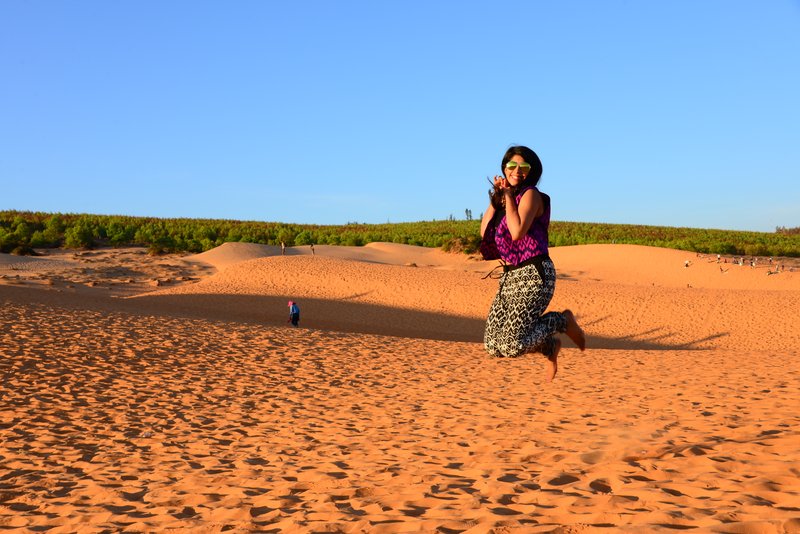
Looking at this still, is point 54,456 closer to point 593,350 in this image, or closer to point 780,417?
point 780,417

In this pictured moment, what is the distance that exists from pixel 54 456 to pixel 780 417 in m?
8.39

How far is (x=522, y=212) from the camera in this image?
5020 millimetres

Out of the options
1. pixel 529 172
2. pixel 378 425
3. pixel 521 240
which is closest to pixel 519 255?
pixel 521 240

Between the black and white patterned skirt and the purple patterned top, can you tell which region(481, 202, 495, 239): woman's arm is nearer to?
the purple patterned top

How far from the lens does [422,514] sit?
5.66 metres

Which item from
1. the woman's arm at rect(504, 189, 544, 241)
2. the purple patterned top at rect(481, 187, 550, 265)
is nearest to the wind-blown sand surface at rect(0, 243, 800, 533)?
the purple patterned top at rect(481, 187, 550, 265)

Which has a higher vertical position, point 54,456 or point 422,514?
point 422,514

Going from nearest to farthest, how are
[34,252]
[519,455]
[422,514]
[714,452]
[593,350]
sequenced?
[422,514]
[714,452]
[519,455]
[593,350]
[34,252]

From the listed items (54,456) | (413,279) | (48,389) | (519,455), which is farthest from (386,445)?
(413,279)

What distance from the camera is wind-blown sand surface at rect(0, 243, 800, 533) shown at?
229 inches

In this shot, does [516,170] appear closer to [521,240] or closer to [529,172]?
[529,172]

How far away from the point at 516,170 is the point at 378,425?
5.84 m

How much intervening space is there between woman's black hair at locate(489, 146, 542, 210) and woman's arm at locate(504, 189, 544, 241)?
0.13m

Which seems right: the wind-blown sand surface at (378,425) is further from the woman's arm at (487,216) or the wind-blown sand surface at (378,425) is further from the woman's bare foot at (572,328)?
the woman's arm at (487,216)
